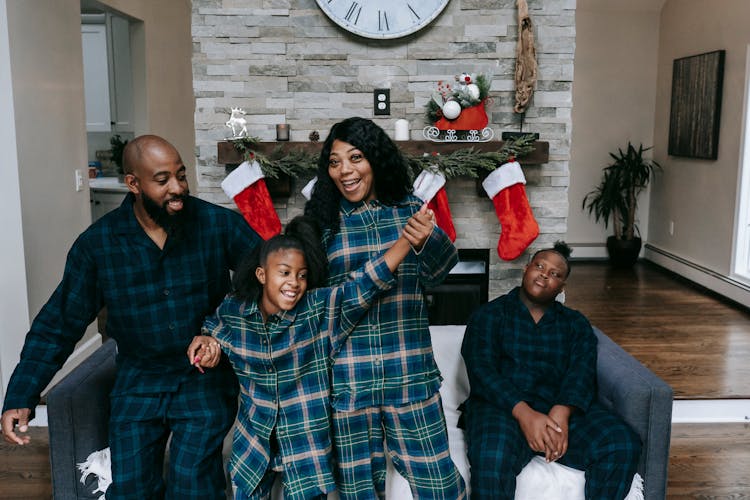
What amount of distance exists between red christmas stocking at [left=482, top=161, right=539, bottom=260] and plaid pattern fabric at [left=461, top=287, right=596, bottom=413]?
97cm

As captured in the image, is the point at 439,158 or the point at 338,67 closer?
the point at 439,158

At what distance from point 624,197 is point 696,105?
112 cm

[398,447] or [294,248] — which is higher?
[294,248]

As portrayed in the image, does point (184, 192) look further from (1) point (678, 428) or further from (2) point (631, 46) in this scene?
(2) point (631, 46)

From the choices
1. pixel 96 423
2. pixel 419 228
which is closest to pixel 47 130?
pixel 96 423

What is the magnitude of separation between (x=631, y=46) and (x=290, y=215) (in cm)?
431

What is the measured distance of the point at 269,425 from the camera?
1.69 m

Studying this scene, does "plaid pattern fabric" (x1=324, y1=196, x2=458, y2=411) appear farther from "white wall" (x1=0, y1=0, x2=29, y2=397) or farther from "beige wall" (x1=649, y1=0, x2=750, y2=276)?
"beige wall" (x1=649, y1=0, x2=750, y2=276)

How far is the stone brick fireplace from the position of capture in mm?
3129

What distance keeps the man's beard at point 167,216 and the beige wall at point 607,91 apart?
16.7 feet

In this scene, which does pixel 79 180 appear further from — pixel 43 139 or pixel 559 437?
pixel 559 437

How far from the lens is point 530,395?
206 centimetres

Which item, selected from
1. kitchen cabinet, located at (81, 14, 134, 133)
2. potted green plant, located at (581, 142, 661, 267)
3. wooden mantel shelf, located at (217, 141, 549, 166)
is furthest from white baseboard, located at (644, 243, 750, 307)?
kitchen cabinet, located at (81, 14, 134, 133)

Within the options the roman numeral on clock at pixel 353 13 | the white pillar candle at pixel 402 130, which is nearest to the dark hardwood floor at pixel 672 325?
the white pillar candle at pixel 402 130
